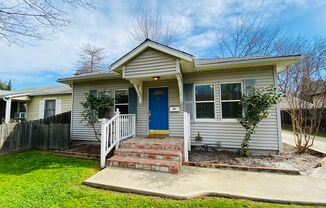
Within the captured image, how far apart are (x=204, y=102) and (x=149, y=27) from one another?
1128 cm

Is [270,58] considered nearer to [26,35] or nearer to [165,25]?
[26,35]

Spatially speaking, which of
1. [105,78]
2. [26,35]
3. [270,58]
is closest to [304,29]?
[270,58]

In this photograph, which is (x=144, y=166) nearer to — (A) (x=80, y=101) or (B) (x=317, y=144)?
(A) (x=80, y=101)

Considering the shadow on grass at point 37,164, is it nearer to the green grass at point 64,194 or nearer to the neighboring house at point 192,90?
the green grass at point 64,194

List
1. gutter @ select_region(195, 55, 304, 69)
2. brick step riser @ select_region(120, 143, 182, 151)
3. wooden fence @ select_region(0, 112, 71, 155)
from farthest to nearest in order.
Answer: wooden fence @ select_region(0, 112, 71, 155)
gutter @ select_region(195, 55, 304, 69)
brick step riser @ select_region(120, 143, 182, 151)

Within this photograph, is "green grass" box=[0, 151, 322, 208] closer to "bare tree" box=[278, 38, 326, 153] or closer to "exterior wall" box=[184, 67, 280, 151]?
"exterior wall" box=[184, 67, 280, 151]

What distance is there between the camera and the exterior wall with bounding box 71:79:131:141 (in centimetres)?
814

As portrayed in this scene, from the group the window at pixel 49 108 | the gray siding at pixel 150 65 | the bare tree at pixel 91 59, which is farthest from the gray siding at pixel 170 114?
the bare tree at pixel 91 59

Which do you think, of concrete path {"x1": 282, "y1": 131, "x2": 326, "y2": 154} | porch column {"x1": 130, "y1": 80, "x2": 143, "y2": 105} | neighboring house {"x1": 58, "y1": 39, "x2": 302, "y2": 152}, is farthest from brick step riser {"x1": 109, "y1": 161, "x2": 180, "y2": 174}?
concrete path {"x1": 282, "y1": 131, "x2": 326, "y2": 154}

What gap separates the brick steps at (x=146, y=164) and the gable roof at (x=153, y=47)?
10.7 ft

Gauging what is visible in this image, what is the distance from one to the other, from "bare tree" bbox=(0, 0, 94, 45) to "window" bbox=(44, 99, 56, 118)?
32.1ft

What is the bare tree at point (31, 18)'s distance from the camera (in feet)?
11.7

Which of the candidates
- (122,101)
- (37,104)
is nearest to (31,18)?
(122,101)

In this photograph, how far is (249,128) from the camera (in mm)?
5582
